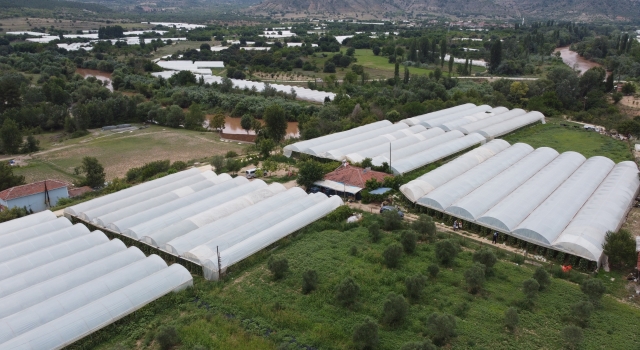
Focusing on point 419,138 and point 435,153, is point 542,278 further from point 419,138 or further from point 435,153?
point 419,138

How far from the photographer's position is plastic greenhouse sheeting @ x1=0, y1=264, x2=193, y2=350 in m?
14.2

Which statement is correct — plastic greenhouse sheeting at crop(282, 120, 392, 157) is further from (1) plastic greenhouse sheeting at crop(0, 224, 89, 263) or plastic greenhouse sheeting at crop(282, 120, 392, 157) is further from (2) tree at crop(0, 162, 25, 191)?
(2) tree at crop(0, 162, 25, 191)

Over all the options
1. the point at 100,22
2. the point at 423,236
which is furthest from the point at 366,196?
the point at 100,22

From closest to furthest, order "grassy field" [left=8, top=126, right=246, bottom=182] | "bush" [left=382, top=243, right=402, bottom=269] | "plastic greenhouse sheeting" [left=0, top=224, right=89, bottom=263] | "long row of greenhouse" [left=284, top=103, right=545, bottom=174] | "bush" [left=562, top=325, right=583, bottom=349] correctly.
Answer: "bush" [left=562, top=325, right=583, bottom=349]
"bush" [left=382, top=243, right=402, bottom=269]
"plastic greenhouse sheeting" [left=0, top=224, right=89, bottom=263]
"long row of greenhouse" [left=284, top=103, right=545, bottom=174]
"grassy field" [left=8, top=126, right=246, bottom=182]

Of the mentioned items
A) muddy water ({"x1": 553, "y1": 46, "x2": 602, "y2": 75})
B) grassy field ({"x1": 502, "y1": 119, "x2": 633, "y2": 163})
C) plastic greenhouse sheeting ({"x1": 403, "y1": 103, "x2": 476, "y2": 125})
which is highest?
muddy water ({"x1": 553, "y1": 46, "x2": 602, "y2": 75})

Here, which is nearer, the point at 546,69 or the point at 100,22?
the point at 546,69

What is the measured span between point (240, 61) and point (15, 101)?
123 feet

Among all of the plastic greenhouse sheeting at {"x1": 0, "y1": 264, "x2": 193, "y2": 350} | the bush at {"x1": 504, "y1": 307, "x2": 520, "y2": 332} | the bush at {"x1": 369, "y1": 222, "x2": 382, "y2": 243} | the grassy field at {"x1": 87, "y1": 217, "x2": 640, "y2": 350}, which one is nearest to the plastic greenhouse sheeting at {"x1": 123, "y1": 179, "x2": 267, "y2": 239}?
the plastic greenhouse sheeting at {"x1": 0, "y1": 264, "x2": 193, "y2": 350}

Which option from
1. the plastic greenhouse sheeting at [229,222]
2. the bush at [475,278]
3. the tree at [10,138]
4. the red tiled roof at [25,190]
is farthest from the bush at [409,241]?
the tree at [10,138]

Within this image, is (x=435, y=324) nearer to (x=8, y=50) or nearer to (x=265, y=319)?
(x=265, y=319)

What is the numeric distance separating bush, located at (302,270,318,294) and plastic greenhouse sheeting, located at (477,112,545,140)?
26.3m

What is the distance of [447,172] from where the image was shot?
2833cm

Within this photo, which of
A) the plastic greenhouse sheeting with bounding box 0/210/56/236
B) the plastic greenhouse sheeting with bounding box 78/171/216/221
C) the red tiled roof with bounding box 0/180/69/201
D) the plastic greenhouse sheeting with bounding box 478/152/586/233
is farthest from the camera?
the red tiled roof with bounding box 0/180/69/201

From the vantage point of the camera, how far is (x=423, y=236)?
22.0 meters
